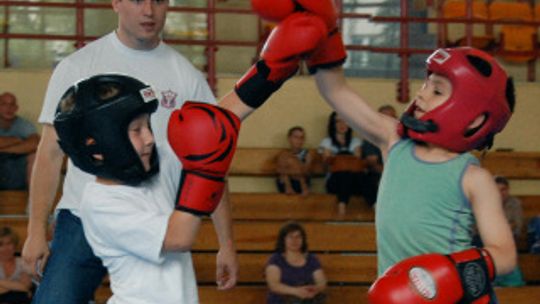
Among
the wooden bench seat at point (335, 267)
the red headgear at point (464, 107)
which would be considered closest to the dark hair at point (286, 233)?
the wooden bench seat at point (335, 267)

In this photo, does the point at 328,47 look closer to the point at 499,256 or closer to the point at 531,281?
the point at 499,256

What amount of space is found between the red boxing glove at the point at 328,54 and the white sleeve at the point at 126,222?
957 mm

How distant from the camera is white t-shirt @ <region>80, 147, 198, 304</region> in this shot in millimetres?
3271

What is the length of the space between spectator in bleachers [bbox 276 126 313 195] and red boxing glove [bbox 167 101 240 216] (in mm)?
6169

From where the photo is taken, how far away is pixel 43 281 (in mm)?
4105

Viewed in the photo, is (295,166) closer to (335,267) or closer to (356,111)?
(335,267)

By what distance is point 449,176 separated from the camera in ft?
12.0

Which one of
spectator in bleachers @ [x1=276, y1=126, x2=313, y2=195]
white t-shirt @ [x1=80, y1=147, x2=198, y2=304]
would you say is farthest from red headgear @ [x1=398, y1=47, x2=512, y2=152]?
spectator in bleachers @ [x1=276, y1=126, x2=313, y2=195]

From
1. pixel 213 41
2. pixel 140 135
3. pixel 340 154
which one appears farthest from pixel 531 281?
pixel 140 135

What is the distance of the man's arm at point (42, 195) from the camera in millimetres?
4402

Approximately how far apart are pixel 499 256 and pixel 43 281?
5.58 feet

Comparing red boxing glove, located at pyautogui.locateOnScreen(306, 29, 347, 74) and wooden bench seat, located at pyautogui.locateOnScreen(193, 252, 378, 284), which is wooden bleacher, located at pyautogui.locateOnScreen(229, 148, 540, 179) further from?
red boxing glove, located at pyautogui.locateOnScreen(306, 29, 347, 74)

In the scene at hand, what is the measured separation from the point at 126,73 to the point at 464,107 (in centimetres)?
143

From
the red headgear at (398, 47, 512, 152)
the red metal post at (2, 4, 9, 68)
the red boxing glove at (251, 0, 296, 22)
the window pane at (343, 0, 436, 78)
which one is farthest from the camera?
the window pane at (343, 0, 436, 78)
